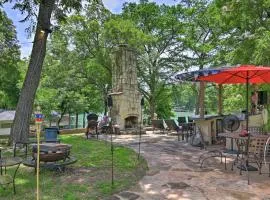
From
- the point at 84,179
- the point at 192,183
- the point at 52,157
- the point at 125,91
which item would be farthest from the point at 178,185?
the point at 125,91

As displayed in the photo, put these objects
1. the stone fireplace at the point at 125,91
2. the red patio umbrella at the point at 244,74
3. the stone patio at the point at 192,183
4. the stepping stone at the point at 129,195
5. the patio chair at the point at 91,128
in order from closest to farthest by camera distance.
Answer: the stepping stone at the point at 129,195
the stone patio at the point at 192,183
the red patio umbrella at the point at 244,74
the patio chair at the point at 91,128
the stone fireplace at the point at 125,91

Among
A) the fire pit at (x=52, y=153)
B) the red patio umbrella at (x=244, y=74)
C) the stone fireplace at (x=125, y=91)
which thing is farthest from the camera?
the stone fireplace at (x=125, y=91)

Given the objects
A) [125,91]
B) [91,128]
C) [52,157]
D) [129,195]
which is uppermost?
[125,91]

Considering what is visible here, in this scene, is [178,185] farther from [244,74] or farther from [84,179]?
[244,74]

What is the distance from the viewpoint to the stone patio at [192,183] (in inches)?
206

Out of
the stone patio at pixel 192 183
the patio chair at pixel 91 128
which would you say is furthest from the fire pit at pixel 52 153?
the patio chair at pixel 91 128

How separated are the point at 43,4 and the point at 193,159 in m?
6.41

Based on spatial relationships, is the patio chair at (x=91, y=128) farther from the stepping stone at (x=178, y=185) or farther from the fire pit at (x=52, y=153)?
the stepping stone at (x=178, y=185)

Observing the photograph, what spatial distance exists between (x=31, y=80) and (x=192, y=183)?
6154 millimetres

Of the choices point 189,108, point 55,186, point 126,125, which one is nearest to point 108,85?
point 126,125

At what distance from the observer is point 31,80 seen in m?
9.88

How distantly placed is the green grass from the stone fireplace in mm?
6977

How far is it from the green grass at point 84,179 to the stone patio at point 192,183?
0.29 meters

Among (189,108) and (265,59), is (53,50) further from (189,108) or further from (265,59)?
(189,108)
